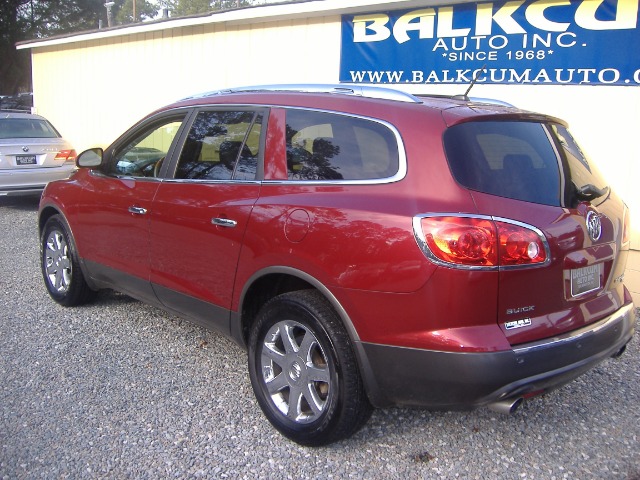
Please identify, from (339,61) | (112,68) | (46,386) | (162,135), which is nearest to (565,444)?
(46,386)

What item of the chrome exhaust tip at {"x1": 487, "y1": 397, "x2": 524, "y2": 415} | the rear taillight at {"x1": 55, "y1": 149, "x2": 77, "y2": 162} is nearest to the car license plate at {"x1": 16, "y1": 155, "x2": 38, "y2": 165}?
the rear taillight at {"x1": 55, "y1": 149, "x2": 77, "y2": 162}

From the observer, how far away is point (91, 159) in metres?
4.96

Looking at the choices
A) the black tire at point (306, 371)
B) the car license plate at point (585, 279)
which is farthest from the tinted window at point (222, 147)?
the car license plate at point (585, 279)

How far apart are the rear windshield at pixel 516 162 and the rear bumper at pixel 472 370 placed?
0.69 metres

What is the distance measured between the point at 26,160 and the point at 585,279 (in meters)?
9.19

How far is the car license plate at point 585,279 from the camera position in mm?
3059

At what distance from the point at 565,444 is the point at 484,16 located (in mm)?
4764

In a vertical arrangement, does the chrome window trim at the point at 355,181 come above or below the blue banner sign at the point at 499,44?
below

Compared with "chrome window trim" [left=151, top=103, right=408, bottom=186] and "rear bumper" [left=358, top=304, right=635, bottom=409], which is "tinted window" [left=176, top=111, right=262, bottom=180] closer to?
"chrome window trim" [left=151, top=103, right=408, bottom=186]

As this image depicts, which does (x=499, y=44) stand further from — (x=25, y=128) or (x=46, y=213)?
(x=25, y=128)

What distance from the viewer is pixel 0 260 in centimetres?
723

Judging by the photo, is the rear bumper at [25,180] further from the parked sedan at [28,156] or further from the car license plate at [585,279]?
the car license plate at [585,279]

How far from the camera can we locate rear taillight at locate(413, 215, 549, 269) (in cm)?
275

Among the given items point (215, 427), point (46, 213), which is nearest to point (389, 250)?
point (215, 427)
